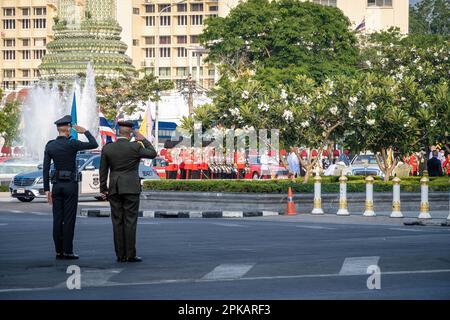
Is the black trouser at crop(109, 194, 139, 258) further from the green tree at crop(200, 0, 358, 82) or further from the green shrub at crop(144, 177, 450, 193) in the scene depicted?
the green tree at crop(200, 0, 358, 82)

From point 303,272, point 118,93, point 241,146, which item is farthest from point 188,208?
point 118,93

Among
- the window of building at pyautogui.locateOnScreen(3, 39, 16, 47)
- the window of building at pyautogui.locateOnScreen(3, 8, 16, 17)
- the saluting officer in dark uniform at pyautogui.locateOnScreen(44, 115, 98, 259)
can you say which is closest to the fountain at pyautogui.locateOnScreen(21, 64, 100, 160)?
the saluting officer in dark uniform at pyautogui.locateOnScreen(44, 115, 98, 259)

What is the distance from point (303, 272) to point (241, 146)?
107 feet

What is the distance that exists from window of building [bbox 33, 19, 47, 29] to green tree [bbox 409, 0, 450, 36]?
41.0 meters

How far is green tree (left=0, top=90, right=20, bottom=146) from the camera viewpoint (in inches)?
3545

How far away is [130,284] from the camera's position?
14398 millimetres

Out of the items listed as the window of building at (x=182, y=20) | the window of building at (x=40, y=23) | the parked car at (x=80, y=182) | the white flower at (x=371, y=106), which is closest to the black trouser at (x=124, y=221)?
the white flower at (x=371, y=106)

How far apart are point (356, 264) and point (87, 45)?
94346mm

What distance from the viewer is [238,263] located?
16.9 meters

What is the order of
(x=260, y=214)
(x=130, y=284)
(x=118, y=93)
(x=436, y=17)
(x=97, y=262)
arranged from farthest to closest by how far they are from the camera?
(x=436, y=17) → (x=118, y=93) → (x=260, y=214) → (x=97, y=262) → (x=130, y=284)

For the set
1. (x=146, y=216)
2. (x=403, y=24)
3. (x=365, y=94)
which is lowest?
(x=146, y=216)

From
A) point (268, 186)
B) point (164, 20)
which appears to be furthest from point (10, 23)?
point (268, 186)
